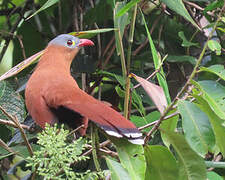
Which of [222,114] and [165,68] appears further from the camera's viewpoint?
[165,68]

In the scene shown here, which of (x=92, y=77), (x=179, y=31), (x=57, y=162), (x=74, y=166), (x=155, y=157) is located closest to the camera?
(x=57, y=162)

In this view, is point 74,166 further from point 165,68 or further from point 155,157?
point 165,68

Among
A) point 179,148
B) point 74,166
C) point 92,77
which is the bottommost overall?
point 74,166

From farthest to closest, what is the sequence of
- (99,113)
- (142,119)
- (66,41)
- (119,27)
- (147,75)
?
(147,75) → (66,41) → (142,119) → (119,27) → (99,113)

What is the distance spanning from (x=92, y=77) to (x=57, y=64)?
45 centimetres

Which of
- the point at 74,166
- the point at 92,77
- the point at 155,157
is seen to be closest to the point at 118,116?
the point at 155,157

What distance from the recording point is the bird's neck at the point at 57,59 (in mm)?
2352

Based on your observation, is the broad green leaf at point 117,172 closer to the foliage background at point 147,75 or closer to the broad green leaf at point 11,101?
the foliage background at point 147,75

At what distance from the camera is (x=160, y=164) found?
1752 mm

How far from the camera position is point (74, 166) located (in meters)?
2.29

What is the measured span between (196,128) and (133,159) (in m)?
0.25

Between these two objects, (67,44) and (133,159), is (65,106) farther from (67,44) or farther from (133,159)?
(67,44)

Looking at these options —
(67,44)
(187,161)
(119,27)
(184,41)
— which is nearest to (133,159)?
(187,161)

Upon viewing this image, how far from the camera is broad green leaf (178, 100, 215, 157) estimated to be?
1562 mm
